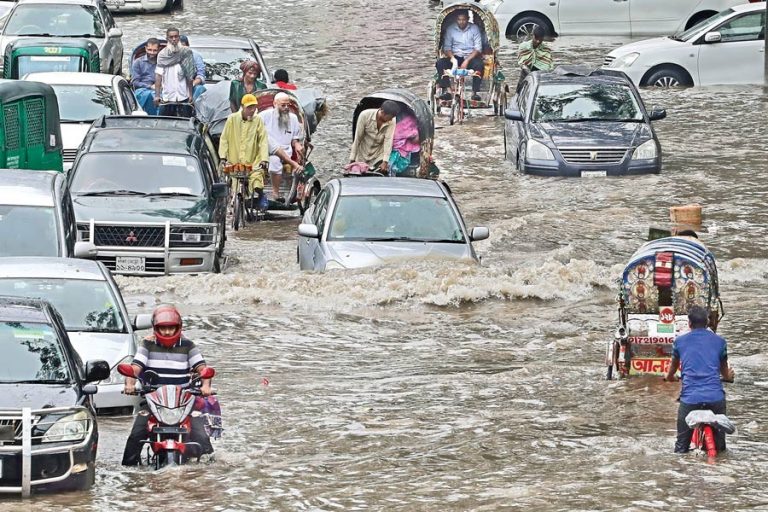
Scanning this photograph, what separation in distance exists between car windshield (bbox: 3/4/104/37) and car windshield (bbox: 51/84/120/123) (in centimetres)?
628

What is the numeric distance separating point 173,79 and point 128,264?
7.91 m

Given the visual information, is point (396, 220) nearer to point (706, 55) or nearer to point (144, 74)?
point (144, 74)

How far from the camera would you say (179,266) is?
19688mm

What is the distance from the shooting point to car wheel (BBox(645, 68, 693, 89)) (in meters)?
34.0

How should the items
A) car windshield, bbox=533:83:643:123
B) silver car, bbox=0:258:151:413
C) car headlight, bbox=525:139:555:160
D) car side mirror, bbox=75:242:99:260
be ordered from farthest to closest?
car windshield, bbox=533:83:643:123
car headlight, bbox=525:139:555:160
car side mirror, bbox=75:242:99:260
silver car, bbox=0:258:151:413

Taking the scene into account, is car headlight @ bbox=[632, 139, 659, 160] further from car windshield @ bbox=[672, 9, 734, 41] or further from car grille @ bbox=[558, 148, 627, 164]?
car windshield @ bbox=[672, 9, 734, 41]

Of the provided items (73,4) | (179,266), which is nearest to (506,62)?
(73,4)

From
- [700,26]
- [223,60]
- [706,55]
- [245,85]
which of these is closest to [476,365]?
[245,85]

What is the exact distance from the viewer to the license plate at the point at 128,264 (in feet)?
64.1

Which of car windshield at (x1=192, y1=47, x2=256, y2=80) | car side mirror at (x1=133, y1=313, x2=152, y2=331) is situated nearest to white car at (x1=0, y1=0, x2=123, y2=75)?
car windshield at (x1=192, y1=47, x2=256, y2=80)

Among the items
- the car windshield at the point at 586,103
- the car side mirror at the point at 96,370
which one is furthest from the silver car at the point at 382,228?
the car windshield at the point at 586,103

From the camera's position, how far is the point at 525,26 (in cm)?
3881

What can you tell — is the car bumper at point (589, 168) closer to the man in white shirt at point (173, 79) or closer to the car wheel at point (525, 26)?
the man in white shirt at point (173, 79)

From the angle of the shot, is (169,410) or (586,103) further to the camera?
(586,103)
